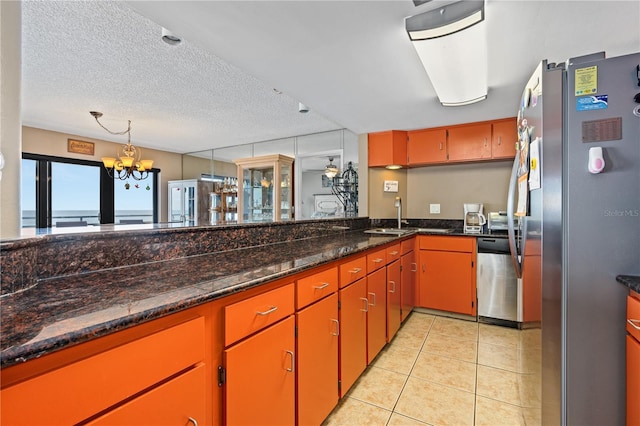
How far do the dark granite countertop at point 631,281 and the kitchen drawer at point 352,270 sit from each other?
1.13 metres

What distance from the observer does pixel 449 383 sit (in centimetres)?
198

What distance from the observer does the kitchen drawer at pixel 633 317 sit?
993 millimetres

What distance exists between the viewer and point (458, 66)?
1.84 m

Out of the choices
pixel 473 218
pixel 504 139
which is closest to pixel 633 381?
pixel 473 218

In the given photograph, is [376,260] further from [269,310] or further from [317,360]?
[269,310]

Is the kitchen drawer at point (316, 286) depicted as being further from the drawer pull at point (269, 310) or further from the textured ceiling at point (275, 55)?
the textured ceiling at point (275, 55)

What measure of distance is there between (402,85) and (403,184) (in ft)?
5.93

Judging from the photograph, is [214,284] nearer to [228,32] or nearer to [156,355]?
[156,355]

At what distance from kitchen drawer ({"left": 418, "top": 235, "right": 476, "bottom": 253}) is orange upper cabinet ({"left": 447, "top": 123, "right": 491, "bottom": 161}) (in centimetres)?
96

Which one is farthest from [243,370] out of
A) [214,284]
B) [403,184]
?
[403,184]

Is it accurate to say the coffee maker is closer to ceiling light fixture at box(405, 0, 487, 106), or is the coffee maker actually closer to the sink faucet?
the sink faucet

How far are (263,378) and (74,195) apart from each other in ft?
18.0

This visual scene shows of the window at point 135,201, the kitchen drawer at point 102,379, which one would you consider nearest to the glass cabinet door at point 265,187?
the window at point 135,201

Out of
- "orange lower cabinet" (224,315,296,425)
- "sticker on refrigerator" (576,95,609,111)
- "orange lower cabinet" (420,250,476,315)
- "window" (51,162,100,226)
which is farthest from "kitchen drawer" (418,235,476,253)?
"window" (51,162,100,226)
